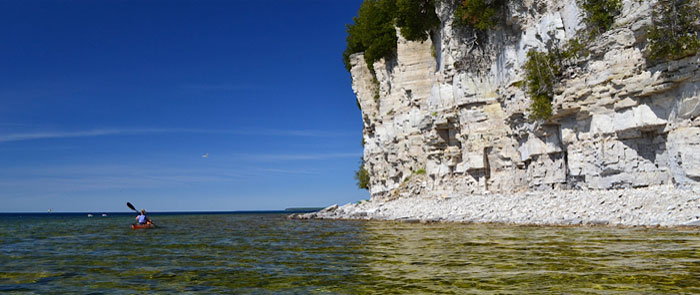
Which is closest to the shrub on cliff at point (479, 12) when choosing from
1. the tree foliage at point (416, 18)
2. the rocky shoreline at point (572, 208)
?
the tree foliage at point (416, 18)

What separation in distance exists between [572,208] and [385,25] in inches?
1114

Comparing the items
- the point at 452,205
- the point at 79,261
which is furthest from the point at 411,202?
the point at 79,261

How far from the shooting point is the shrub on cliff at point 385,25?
39812 millimetres

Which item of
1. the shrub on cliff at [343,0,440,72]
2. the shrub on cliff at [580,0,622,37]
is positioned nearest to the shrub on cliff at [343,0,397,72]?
the shrub on cliff at [343,0,440,72]

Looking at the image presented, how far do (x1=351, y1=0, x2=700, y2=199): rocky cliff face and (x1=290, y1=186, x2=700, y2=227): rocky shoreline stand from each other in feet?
6.37

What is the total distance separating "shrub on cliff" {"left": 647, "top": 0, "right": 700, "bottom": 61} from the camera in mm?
20906

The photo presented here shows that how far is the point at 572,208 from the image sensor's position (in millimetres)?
21828

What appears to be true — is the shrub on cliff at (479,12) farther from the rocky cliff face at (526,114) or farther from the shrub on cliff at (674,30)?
the shrub on cliff at (674,30)

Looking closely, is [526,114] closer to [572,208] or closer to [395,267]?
[572,208]

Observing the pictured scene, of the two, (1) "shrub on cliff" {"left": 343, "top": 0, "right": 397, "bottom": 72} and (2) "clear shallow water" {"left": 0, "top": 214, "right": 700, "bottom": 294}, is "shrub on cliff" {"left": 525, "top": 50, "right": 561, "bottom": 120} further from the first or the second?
(1) "shrub on cliff" {"left": 343, "top": 0, "right": 397, "bottom": 72}

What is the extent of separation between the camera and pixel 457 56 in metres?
35.5

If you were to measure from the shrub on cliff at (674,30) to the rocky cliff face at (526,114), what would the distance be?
18.3 inches

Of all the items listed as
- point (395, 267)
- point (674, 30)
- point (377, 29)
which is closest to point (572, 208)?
Answer: point (674, 30)

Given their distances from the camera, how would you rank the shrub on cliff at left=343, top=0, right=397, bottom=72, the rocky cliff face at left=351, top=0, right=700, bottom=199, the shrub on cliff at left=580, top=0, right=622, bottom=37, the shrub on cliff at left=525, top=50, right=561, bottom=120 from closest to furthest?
the rocky cliff face at left=351, top=0, right=700, bottom=199
the shrub on cliff at left=580, top=0, right=622, bottom=37
the shrub on cliff at left=525, top=50, right=561, bottom=120
the shrub on cliff at left=343, top=0, right=397, bottom=72
